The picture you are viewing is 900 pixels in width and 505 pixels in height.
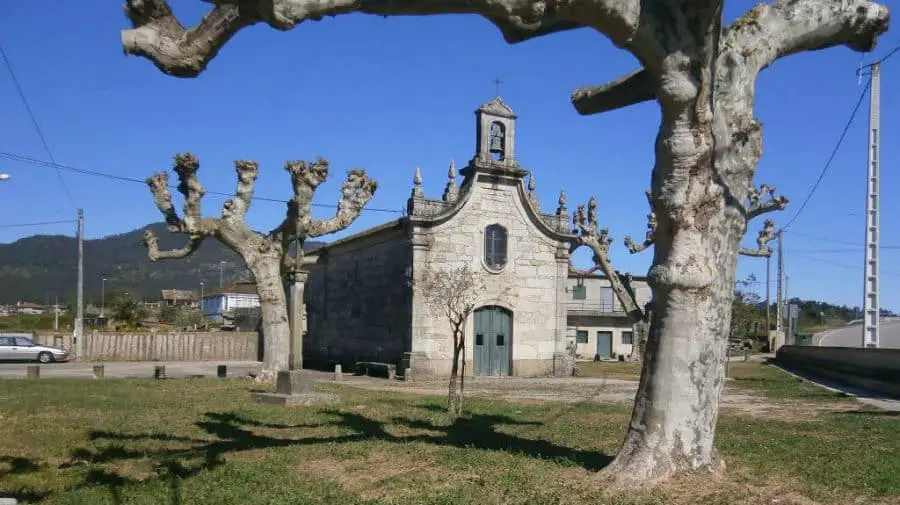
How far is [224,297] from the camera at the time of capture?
76938 millimetres

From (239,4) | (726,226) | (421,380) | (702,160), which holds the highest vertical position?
(239,4)

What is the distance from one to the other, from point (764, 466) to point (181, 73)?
6.43m

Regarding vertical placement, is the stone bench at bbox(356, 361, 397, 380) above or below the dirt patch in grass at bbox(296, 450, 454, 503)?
below

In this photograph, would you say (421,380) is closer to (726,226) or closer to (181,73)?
(726,226)

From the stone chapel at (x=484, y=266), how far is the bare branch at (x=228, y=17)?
18470mm

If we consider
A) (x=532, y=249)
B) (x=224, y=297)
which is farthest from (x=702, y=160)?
(x=224, y=297)

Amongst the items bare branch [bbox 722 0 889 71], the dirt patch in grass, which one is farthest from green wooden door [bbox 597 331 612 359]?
bare branch [bbox 722 0 889 71]

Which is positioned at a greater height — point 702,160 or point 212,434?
point 702,160

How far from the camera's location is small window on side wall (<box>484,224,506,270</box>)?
999 inches

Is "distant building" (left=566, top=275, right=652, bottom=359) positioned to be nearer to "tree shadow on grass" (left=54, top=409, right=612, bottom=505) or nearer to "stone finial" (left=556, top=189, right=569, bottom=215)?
"stone finial" (left=556, top=189, right=569, bottom=215)

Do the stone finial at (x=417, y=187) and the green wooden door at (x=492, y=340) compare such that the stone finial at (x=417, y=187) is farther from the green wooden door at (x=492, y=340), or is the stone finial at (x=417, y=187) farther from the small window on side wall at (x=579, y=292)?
the small window on side wall at (x=579, y=292)

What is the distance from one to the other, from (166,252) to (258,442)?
12279 mm

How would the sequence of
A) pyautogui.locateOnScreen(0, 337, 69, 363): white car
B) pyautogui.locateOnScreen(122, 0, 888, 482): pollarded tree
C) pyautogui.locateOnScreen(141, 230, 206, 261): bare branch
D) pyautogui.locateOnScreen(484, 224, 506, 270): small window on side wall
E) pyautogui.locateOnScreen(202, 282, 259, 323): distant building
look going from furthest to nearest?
pyautogui.locateOnScreen(202, 282, 259, 323): distant building → pyautogui.locateOnScreen(0, 337, 69, 363): white car → pyautogui.locateOnScreen(484, 224, 506, 270): small window on side wall → pyautogui.locateOnScreen(141, 230, 206, 261): bare branch → pyautogui.locateOnScreen(122, 0, 888, 482): pollarded tree

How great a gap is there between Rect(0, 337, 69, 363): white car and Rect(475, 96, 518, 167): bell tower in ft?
69.9
